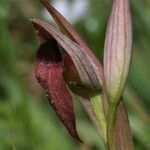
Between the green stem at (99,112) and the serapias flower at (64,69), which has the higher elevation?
the serapias flower at (64,69)

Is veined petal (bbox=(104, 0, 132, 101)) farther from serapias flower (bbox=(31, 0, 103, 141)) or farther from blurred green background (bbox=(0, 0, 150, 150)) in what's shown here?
blurred green background (bbox=(0, 0, 150, 150))

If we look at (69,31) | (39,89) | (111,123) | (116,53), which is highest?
(69,31)

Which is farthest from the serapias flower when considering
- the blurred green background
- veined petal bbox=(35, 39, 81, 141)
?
the blurred green background

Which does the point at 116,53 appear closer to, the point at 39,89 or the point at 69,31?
the point at 69,31

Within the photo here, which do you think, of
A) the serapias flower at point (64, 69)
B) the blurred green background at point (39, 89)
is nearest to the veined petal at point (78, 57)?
the serapias flower at point (64, 69)

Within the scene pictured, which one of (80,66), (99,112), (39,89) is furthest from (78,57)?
(39,89)

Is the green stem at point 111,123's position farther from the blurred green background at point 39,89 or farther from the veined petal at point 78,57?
the blurred green background at point 39,89
